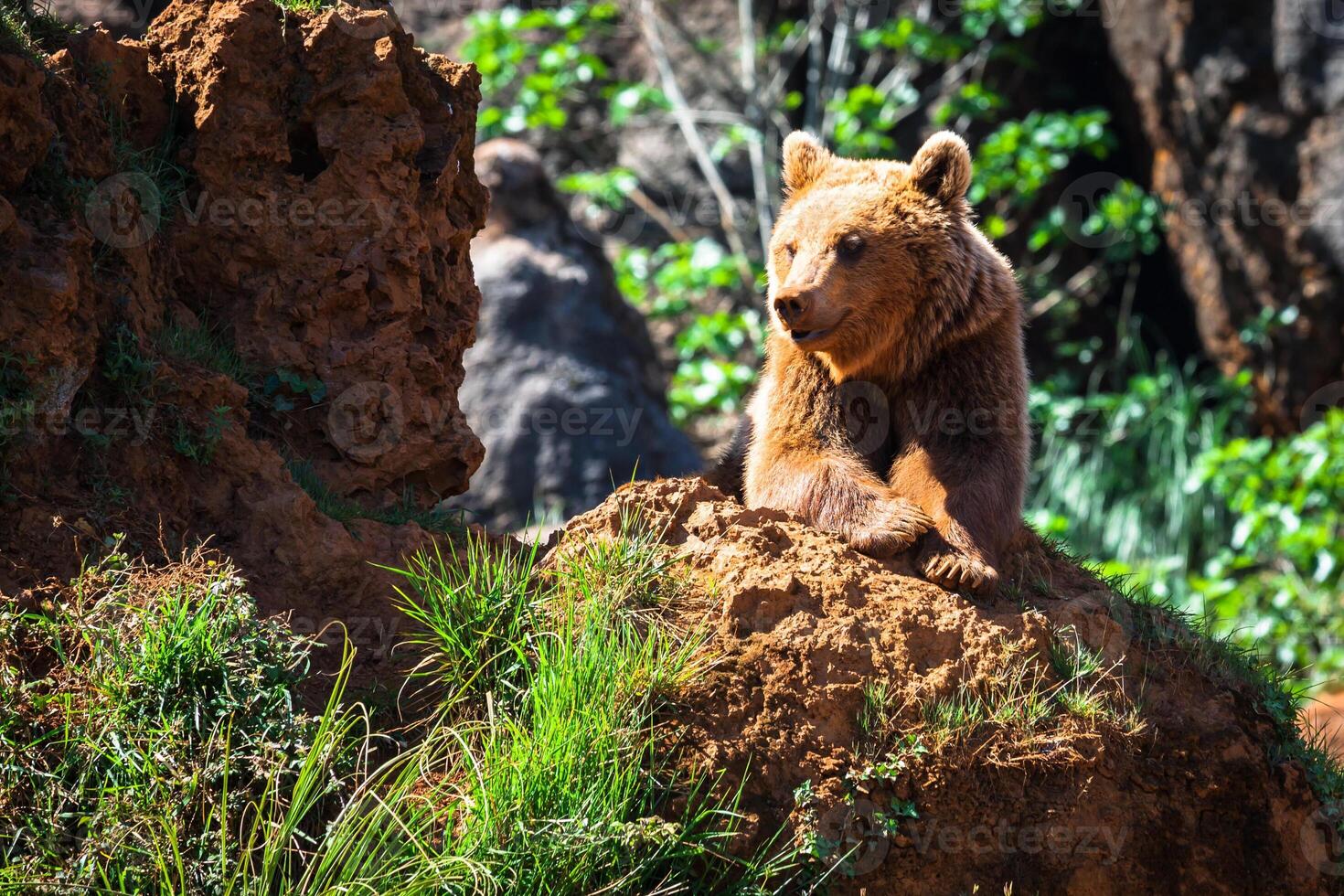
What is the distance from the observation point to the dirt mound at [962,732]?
345cm

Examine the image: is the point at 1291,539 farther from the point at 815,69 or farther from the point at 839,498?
the point at 839,498

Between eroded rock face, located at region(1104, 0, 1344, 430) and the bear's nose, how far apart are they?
6.17m

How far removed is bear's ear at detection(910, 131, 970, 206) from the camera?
181 inches

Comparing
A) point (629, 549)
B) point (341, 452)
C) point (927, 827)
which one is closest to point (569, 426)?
point (341, 452)

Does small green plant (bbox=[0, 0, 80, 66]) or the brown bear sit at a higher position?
small green plant (bbox=[0, 0, 80, 66])

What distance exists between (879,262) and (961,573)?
3.69 feet

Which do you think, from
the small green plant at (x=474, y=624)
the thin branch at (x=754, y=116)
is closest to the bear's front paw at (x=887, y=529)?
the small green plant at (x=474, y=624)

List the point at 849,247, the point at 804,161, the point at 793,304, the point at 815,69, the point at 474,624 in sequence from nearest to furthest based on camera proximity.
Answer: the point at 474,624 → the point at 793,304 → the point at 849,247 → the point at 804,161 → the point at 815,69

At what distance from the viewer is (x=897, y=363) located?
4539 millimetres

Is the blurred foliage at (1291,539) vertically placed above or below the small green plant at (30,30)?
below

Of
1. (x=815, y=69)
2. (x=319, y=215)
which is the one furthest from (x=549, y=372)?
(x=319, y=215)

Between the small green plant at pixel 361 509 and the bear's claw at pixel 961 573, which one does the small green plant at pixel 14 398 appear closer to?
the small green plant at pixel 361 509

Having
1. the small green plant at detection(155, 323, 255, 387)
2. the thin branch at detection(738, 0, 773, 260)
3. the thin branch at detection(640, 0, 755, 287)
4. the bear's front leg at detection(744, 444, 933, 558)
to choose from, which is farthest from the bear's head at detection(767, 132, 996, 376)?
the thin branch at detection(640, 0, 755, 287)

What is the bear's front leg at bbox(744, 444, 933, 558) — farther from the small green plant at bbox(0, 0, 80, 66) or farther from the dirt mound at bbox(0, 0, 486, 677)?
the small green plant at bbox(0, 0, 80, 66)
